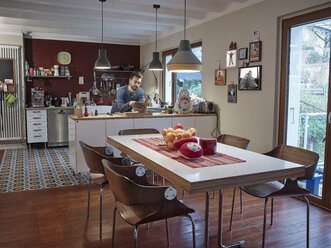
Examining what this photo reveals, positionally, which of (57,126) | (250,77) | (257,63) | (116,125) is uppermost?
(257,63)

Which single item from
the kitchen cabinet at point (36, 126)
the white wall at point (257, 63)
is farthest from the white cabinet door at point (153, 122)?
the kitchen cabinet at point (36, 126)

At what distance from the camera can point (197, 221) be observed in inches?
116

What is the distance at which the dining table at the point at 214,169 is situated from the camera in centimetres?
173

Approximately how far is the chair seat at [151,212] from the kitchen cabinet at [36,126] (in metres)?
5.06

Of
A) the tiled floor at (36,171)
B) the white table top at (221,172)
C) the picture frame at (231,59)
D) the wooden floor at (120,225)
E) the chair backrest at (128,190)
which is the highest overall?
the picture frame at (231,59)

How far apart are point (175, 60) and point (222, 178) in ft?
4.91

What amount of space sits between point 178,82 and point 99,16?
2129 mm

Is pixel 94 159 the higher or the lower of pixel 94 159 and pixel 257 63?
the lower

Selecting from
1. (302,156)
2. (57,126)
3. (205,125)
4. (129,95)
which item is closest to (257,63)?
(205,125)

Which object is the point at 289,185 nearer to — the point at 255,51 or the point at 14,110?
the point at 255,51

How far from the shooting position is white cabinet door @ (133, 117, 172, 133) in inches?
179

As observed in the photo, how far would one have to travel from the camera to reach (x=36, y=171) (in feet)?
15.5

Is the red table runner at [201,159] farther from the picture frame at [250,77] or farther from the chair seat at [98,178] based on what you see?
the picture frame at [250,77]

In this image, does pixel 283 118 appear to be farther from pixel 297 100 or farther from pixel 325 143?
pixel 325 143
